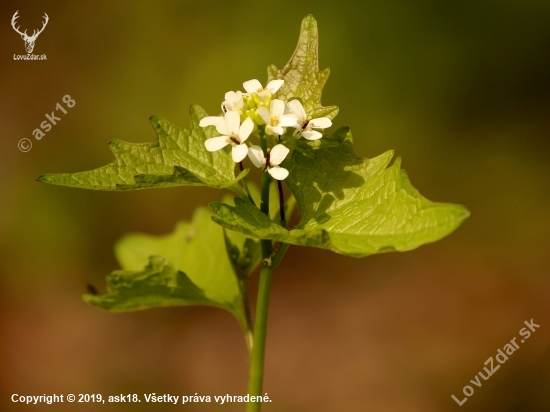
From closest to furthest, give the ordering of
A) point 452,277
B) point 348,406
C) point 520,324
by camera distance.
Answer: point 348,406
point 520,324
point 452,277

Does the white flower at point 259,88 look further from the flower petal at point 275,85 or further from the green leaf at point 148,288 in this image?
the green leaf at point 148,288

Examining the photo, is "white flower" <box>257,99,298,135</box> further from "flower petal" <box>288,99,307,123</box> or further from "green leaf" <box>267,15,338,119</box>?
"green leaf" <box>267,15,338,119</box>

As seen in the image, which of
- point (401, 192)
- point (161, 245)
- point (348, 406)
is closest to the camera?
point (401, 192)

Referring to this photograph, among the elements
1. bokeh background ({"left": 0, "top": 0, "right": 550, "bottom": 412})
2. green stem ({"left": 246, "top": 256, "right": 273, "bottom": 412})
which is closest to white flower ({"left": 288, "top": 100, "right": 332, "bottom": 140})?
green stem ({"left": 246, "top": 256, "right": 273, "bottom": 412})

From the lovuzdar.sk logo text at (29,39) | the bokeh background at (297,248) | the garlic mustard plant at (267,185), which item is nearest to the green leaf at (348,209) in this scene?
the garlic mustard plant at (267,185)

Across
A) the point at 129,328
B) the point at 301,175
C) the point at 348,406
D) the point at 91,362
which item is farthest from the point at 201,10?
the point at 301,175

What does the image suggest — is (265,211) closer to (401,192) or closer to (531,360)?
(401,192)

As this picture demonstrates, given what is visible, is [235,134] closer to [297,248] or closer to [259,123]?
[259,123]

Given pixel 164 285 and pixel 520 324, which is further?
pixel 520 324
